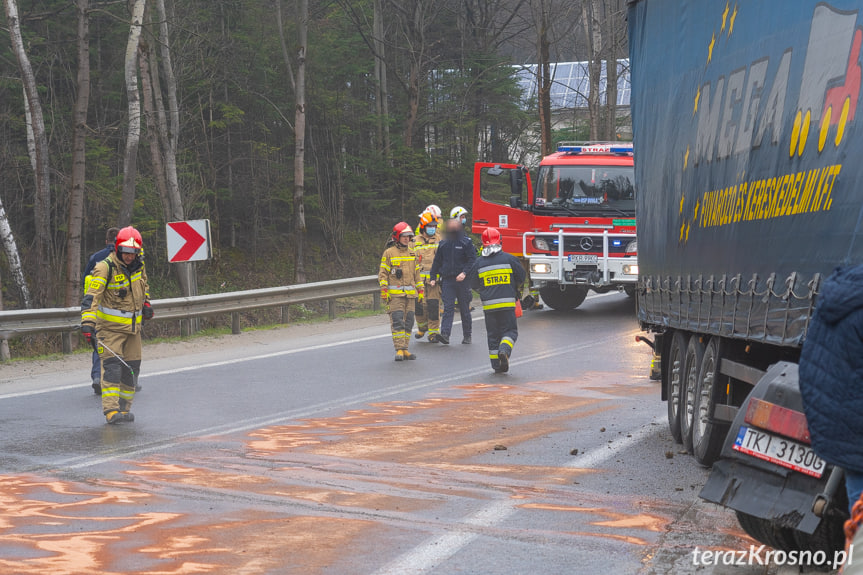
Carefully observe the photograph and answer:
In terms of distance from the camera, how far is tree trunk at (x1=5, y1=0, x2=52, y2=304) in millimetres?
22719

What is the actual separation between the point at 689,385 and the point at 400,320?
6771 millimetres

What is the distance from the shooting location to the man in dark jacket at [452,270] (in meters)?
17.6

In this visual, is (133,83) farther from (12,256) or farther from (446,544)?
(446,544)

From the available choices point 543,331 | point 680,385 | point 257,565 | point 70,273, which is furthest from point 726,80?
point 70,273

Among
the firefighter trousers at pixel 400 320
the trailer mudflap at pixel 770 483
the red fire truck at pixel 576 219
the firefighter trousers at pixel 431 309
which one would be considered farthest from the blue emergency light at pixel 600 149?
the trailer mudflap at pixel 770 483

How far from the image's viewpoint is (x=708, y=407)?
8.15m

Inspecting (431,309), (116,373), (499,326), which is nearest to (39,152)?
(431,309)

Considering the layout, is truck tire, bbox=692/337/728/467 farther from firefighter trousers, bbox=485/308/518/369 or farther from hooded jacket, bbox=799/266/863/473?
firefighter trousers, bbox=485/308/518/369

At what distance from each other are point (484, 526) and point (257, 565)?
144 cm

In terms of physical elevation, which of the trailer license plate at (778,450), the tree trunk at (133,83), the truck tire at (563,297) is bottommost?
the truck tire at (563,297)

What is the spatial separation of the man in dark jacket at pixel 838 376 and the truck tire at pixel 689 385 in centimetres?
530

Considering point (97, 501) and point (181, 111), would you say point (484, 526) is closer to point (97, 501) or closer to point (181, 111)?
point (97, 501)

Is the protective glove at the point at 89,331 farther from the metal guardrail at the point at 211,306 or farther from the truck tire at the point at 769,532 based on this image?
the truck tire at the point at 769,532

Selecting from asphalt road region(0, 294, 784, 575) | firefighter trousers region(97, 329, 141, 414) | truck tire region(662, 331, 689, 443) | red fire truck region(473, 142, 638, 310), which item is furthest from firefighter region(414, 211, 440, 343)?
truck tire region(662, 331, 689, 443)
